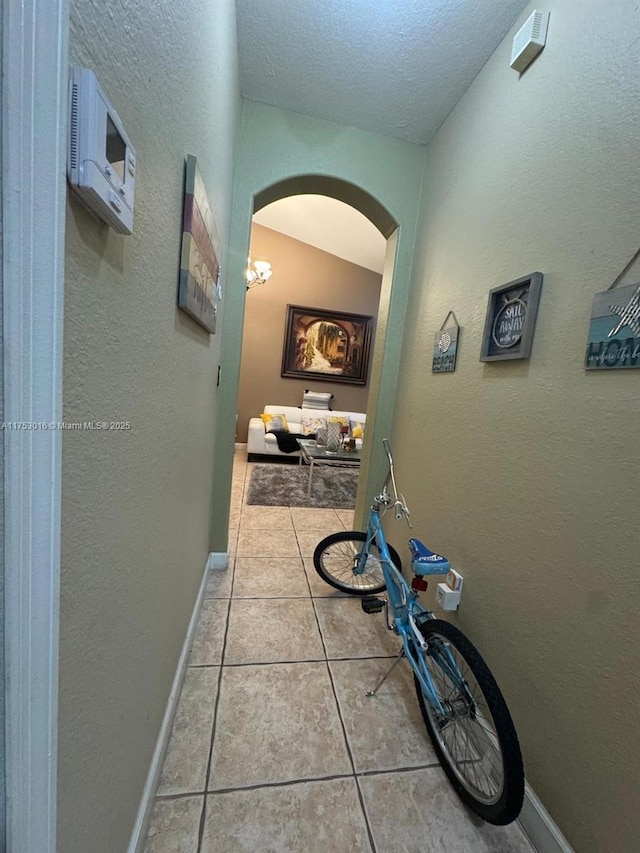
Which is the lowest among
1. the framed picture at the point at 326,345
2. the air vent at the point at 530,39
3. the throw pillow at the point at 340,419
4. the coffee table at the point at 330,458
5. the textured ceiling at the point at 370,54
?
the coffee table at the point at 330,458

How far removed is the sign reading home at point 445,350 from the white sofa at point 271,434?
2367 mm

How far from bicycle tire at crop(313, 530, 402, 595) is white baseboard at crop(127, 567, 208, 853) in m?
0.77

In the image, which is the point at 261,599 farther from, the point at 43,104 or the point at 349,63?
the point at 349,63

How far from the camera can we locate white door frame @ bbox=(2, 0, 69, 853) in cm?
33

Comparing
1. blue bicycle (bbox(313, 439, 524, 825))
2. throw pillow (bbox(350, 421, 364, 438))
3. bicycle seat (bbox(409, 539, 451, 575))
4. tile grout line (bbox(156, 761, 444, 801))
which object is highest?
throw pillow (bbox(350, 421, 364, 438))

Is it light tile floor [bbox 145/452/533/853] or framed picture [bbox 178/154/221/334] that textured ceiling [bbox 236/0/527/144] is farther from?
light tile floor [bbox 145/452/533/853]

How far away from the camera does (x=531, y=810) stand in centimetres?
99

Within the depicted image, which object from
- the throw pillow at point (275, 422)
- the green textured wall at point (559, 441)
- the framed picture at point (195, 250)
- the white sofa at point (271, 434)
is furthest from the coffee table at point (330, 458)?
the framed picture at point (195, 250)

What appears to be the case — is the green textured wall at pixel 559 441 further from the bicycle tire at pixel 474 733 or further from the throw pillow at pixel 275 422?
the throw pillow at pixel 275 422

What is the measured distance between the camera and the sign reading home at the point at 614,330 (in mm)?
832

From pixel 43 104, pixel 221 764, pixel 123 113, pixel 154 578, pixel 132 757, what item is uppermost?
pixel 123 113

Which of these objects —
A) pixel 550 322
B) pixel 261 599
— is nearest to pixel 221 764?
pixel 261 599

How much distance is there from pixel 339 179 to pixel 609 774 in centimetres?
256

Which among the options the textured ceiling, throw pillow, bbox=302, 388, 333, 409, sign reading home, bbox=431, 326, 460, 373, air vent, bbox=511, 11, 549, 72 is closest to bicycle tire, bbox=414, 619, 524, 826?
sign reading home, bbox=431, 326, 460, 373
